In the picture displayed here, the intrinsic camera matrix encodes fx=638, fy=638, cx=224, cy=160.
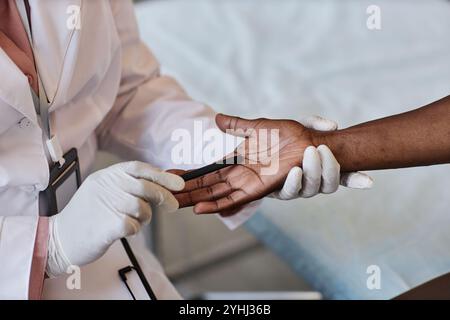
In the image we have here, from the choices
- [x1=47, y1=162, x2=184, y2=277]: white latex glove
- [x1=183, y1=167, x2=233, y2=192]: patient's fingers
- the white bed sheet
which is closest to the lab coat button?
[x1=47, y1=162, x2=184, y2=277]: white latex glove

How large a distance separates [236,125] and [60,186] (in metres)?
0.25

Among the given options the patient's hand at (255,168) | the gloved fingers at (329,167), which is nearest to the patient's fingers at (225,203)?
the patient's hand at (255,168)

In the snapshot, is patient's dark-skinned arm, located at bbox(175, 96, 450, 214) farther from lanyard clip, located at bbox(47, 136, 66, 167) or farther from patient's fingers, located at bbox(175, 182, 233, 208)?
lanyard clip, located at bbox(47, 136, 66, 167)

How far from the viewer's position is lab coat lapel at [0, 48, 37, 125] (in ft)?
2.44

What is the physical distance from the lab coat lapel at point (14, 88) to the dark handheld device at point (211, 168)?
21 centimetres

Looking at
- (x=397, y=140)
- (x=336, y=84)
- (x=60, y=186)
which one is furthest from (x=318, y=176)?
(x=336, y=84)

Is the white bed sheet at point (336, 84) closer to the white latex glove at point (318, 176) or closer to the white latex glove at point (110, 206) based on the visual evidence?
the white latex glove at point (318, 176)

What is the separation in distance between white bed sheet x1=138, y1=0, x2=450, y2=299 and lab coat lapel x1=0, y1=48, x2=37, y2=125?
1.57ft

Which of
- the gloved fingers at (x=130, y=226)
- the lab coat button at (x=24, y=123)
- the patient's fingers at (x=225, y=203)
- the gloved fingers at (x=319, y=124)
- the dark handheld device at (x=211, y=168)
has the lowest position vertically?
the patient's fingers at (x=225, y=203)

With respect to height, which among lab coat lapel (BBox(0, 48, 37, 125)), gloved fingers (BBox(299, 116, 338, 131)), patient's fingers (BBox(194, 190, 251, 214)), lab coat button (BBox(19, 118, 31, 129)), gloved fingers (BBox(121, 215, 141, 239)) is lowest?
patient's fingers (BBox(194, 190, 251, 214))

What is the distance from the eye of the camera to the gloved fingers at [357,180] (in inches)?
32.0

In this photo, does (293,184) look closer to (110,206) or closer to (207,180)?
(207,180)

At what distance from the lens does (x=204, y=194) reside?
0.81 meters
